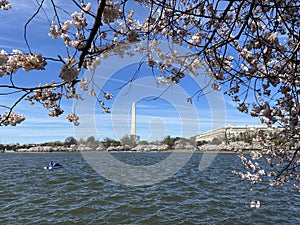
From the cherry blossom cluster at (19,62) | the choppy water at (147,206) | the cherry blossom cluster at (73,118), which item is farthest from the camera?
the choppy water at (147,206)

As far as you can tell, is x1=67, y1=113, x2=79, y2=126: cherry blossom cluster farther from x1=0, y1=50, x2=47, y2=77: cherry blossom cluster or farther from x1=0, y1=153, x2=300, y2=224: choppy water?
x1=0, y1=153, x2=300, y2=224: choppy water

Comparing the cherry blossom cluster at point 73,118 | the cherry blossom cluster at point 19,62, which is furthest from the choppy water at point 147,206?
the cherry blossom cluster at point 19,62

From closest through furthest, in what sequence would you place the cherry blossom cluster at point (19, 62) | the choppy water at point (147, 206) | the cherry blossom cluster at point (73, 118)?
the cherry blossom cluster at point (19, 62)
the cherry blossom cluster at point (73, 118)
the choppy water at point (147, 206)

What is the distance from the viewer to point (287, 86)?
8.11ft

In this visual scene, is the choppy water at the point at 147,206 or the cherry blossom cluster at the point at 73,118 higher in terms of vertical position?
the cherry blossom cluster at the point at 73,118

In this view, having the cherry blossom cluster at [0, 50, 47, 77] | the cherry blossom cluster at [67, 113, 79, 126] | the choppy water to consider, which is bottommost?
the choppy water

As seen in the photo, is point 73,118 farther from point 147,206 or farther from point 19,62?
point 147,206

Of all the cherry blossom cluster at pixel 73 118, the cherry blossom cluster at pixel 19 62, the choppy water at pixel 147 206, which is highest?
the cherry blossom cluster at pixel 19 62

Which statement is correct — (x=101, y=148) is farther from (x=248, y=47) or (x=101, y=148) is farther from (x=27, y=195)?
(x=248, y=47)

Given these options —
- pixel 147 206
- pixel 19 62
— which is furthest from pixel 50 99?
pixel 147 206

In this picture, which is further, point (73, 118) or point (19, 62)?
point (73, 118)

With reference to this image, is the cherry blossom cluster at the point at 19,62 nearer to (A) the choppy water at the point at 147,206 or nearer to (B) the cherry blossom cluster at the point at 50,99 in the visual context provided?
(B) the cherry blossom cluster at the point at 50,99

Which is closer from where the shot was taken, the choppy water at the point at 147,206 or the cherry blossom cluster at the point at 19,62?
the cherry blossom cluster at the point at 19,62

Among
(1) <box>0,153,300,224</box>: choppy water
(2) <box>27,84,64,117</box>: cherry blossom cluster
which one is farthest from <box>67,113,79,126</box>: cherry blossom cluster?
(1) <box>0,153,300,224</box>: choppy water
